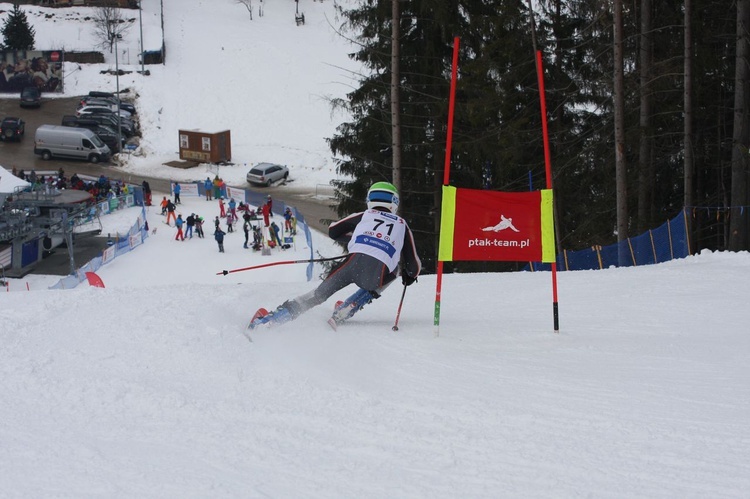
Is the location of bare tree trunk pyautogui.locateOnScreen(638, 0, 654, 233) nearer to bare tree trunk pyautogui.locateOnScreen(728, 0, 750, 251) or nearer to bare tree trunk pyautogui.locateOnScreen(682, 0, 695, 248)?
bare tree trunk pyautogui.locateOnScreen(682, 0, 695, 248)

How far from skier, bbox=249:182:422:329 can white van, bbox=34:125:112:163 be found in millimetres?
43116

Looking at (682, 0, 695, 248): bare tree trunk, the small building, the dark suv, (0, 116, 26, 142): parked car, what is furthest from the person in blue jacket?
(0, 116, 26, 142): parked car

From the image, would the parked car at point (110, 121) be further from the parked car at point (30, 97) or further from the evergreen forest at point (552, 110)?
the evergreen forest at point (552, 110)

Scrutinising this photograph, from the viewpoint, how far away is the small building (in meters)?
49.5

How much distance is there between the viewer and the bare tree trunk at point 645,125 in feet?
60.1

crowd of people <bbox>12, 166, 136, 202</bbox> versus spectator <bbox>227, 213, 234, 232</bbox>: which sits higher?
crowd of people <bbox>12, 166, 136, 202</bbox>

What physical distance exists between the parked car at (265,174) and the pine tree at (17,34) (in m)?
30.7

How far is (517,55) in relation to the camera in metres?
22.6

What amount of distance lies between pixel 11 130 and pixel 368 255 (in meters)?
49.2

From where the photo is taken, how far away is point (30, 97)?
5872cm

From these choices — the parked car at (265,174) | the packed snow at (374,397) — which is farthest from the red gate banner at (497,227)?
the parked car at (265,174)

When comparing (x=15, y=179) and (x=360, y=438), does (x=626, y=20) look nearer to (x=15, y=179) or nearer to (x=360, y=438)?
(x=360, y=438)

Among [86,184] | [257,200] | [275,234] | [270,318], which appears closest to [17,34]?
[86,184]

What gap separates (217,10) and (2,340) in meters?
77.2
